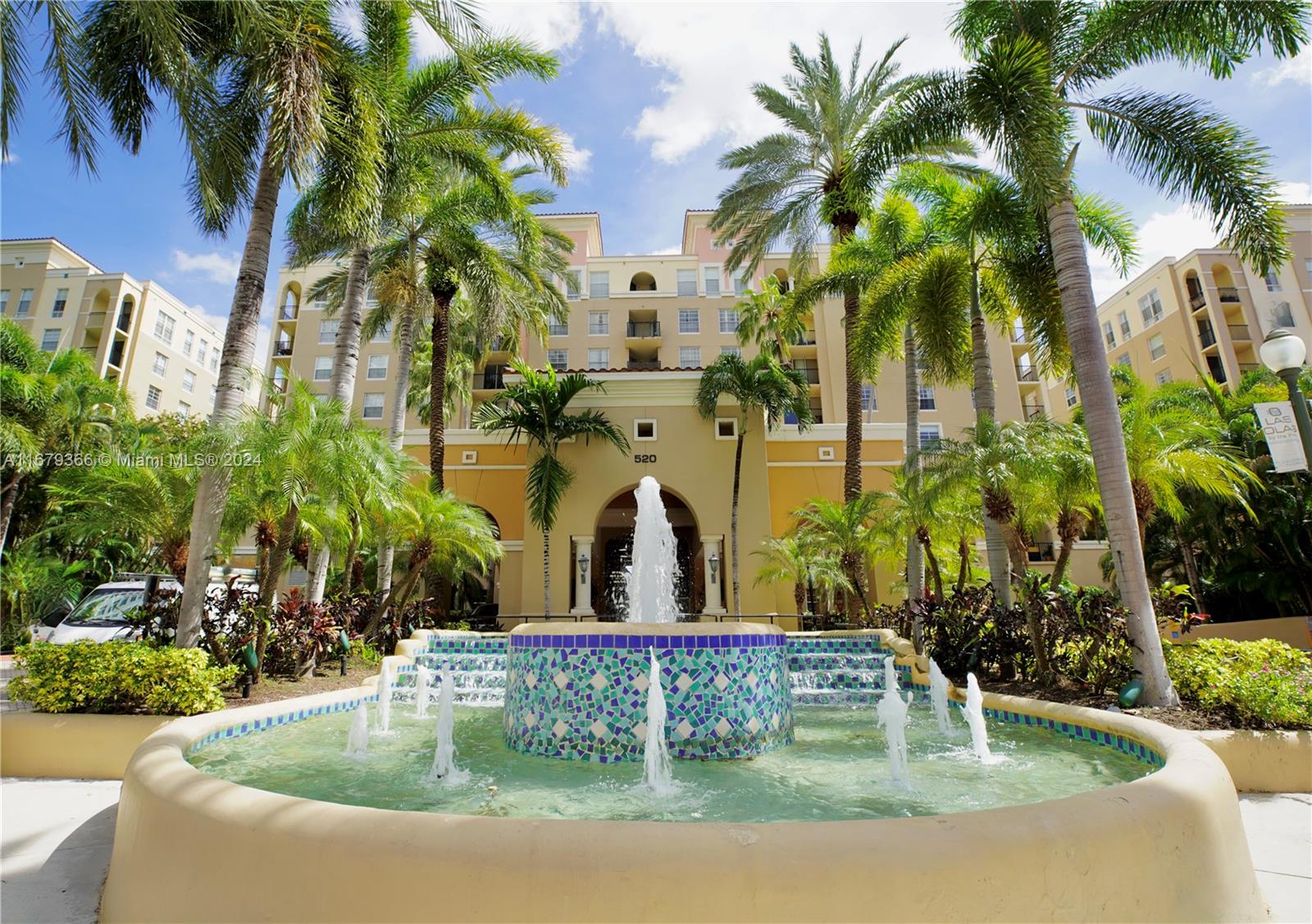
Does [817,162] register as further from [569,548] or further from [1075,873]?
[1075,873]

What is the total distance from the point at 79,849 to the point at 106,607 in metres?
12.4

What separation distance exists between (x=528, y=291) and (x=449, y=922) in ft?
59.9

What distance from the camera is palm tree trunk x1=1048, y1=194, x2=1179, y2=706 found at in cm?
777

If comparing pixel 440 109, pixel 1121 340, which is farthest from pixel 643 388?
pixel 1121 340

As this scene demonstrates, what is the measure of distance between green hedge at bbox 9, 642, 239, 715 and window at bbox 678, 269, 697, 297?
3536cm

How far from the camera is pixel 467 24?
1026 centimetres

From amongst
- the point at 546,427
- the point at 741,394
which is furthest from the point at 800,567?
the point at 546,427

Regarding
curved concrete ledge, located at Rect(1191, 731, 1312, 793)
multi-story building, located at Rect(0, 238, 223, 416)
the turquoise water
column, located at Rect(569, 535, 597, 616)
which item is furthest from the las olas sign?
multi-story building, located at Rect(0, 238, 223, 416)

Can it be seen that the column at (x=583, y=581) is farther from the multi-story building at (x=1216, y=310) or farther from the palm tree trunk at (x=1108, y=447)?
the multi-story building at (x=1216, y=310)

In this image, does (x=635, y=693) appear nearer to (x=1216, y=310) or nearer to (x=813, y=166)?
(x=813, y=166)

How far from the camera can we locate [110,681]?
7.41 meters

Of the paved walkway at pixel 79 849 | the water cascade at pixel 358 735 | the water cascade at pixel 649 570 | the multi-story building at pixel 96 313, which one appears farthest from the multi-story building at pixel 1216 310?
the multi-story building at pixel 96 313

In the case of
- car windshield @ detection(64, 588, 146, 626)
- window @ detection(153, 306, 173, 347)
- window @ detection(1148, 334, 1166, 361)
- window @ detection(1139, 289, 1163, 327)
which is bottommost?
car windshield @ detection(64, 588, 146, 626)

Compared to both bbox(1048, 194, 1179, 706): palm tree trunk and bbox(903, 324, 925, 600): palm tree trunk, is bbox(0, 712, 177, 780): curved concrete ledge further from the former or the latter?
bbox(903, 324, 925, 600): palm tree trunk
